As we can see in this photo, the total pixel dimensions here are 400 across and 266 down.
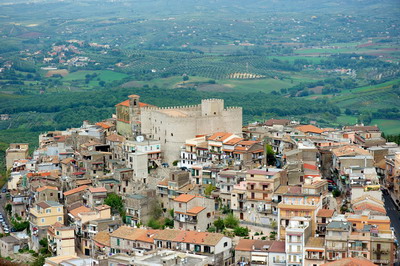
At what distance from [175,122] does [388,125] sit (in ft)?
141

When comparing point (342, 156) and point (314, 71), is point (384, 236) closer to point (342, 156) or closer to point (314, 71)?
point (342, 156)

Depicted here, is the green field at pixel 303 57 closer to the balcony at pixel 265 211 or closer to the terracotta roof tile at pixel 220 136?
the terracotta roof tile at pixel 220 136

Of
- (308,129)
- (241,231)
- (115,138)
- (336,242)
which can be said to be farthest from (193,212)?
(308,129)

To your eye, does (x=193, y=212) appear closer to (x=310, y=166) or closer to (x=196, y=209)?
(x=196, y=209)

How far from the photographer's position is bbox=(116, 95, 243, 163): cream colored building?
1838 inches

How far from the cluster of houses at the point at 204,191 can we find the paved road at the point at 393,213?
674mm

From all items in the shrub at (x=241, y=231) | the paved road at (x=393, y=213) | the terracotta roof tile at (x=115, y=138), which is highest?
the terracotta roof tile at (x=115, y=138)

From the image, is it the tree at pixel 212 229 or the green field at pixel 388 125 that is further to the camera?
the green field at pixel 388 125

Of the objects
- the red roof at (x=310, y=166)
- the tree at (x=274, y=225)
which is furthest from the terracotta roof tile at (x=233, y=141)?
the tree at (x=274, y=225)

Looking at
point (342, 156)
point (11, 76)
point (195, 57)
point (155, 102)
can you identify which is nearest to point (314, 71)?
point (195, 57)

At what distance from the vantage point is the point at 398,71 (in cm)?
12306

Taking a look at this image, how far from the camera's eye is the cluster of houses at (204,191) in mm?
34938

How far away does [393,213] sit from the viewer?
4062 centimetres

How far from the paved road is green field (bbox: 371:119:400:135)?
36393 mm
